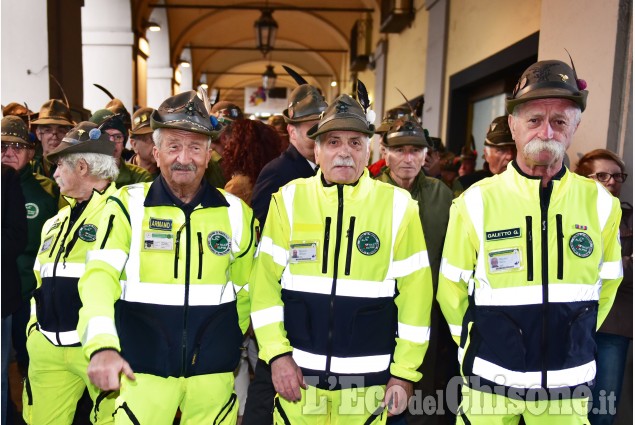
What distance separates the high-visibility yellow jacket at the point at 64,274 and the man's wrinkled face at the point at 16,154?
1219 mm

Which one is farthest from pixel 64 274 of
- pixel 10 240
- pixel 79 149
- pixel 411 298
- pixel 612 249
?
pixel 612 249

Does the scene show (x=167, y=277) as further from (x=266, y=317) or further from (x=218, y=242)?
(x=266, y=317)

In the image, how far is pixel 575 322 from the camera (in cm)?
212

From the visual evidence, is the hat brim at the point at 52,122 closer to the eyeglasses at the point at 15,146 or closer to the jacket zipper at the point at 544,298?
the eyeglasses at the point at 15,146

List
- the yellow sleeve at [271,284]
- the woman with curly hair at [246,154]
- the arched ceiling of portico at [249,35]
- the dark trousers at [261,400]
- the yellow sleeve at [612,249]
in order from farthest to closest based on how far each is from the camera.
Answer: the arched ceiling of portico at [249,35], the woman with curly hair at [246,154], the dark trousers at [261,400], the yellow sleeve at [271,284], the yellow sleeve at [612,249]

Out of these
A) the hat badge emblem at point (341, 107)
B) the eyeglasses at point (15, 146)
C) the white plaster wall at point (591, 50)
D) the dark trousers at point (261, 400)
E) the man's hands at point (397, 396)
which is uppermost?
the white plaster wall at point (591, 50)

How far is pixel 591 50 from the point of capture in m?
3.80

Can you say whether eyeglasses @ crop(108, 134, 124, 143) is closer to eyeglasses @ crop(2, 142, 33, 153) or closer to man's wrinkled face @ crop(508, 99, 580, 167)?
eyeglasses @ crop(2, 142, 33, 153)

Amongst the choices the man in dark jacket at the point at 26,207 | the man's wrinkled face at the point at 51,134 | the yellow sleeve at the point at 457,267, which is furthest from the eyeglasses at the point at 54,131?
the yellow sleeve at the point at 457,267

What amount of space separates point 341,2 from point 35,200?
15935 mm

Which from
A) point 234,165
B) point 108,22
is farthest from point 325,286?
point 108,22

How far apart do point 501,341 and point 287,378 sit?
2.84ft

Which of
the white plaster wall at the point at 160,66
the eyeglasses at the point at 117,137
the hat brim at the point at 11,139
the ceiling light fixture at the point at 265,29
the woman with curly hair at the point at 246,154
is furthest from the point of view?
the white plaster wall at the point at 160,66

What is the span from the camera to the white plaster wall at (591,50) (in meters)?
3.61
